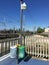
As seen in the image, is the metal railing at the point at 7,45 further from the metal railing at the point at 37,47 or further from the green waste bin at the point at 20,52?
the green waste bin at the point at 20,52

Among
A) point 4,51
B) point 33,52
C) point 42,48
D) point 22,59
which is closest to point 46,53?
point 42,48

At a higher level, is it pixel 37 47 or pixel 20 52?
pixel 37 47

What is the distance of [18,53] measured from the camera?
187 inches

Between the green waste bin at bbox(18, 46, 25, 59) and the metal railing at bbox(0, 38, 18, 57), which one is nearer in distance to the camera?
the green waste bin at bbox(18, 46, 25, 59)

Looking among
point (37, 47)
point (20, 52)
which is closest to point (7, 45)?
point (20, 52)

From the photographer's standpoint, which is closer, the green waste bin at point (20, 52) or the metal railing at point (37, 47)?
the green waste bin at point (20, 52)

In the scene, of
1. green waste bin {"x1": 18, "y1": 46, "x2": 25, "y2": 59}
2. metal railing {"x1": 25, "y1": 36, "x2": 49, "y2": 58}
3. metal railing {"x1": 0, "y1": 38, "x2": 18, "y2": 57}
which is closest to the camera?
green waste bin {"x1": 18, "y1": 46, "x2": 25, "y2": 59}

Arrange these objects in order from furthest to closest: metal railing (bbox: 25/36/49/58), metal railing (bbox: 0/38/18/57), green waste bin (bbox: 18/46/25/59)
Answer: metal railing (bbox: 0/38/18/57) → metal railing (bbox: 25/36/49/58) → green waste bin (bbox: 18/46/25/59)

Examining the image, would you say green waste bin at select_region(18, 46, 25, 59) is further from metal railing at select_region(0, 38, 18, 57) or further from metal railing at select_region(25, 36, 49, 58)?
metal railing at select_region(0, 38, 18, 57)

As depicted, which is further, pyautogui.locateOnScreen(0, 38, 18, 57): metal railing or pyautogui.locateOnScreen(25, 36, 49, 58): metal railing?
pyautogui.locateOnScreen(0, 38, 18, 57): metal railing

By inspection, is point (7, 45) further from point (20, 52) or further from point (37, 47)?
point (37, 47)

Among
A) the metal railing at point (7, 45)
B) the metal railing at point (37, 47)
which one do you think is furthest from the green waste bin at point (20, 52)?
the metal railing at point (7, 45)

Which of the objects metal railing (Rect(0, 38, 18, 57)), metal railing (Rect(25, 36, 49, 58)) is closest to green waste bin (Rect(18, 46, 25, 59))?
metal railing (Rect(25, 36, 49, 58))

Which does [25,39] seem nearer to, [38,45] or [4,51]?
[38,45]
